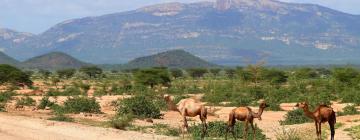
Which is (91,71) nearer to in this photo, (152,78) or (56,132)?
(152,78)

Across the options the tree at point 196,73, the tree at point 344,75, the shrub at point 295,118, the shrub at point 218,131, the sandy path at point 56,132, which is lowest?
the tree at point 196,73

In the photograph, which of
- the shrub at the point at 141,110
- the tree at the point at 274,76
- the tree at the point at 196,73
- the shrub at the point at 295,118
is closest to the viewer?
the shrub at the point at 295,118

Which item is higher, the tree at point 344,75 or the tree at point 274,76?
the tree at point 344,75

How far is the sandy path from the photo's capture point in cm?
1959

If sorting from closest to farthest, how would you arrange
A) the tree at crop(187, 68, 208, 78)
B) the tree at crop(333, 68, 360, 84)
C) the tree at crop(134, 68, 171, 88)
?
the tree at crop(333, 68, 360, 84) → the tree at crop(134, 68, 171, 88) → the tree at crop(187, 68, 208, 78)

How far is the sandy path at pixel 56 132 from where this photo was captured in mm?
19594

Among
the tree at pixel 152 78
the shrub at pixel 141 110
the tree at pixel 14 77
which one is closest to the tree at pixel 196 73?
the tree at pixel 152 78

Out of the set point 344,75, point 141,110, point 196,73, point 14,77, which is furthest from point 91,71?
point 141,110

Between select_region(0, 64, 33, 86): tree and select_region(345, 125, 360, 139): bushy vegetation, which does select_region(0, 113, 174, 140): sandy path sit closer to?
select_region(345, 125, 360, 139): bushy vegetation

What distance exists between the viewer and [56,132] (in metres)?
21.0

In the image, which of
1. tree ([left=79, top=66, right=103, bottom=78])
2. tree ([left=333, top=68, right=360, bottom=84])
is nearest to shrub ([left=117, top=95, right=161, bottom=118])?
tree ([left=333, top=68, right=360, bottom=84])

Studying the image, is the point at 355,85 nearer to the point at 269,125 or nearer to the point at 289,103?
the point at 289,103

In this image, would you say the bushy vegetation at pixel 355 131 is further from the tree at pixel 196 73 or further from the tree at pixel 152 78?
the tree at pixel 196 73

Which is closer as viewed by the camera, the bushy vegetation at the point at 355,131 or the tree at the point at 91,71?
the bushy vegetation at the point at 355,131
